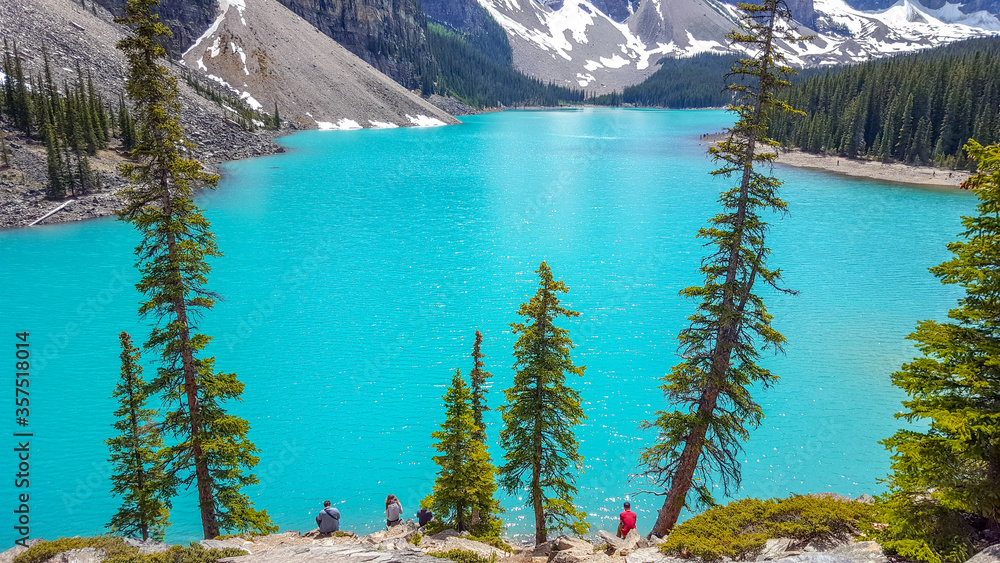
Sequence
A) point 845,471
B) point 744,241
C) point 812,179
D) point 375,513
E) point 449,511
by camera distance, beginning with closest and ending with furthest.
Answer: point 744,241
point 449,511
point 375,513
point 845,471
point 812,179

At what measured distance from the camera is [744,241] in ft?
50.5

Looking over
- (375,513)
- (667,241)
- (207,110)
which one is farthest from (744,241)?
(207,110)

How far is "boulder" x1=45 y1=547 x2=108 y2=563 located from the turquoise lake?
7889mm

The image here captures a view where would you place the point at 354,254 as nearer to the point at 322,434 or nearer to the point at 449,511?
the point at 322,434

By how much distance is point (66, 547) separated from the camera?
462 inches

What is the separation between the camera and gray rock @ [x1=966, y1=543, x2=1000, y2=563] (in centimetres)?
768

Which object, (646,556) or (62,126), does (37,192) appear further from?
(646,556)

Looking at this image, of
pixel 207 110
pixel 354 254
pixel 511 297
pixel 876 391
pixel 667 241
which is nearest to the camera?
pixel 876 391

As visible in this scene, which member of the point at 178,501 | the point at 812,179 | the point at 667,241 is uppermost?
the point at 812,179

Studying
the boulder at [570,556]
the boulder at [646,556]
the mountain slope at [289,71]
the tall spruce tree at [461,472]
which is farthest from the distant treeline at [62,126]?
the mountain slope at [289,71]

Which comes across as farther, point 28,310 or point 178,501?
point 28,310

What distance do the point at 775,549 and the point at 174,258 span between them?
55.3 feet

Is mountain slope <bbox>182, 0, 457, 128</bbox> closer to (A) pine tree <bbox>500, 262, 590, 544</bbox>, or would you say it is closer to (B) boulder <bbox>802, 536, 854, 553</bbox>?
(A) pine tree <bbox>500, 262, 590, 544</bbox>

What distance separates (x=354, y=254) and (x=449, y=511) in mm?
37303
